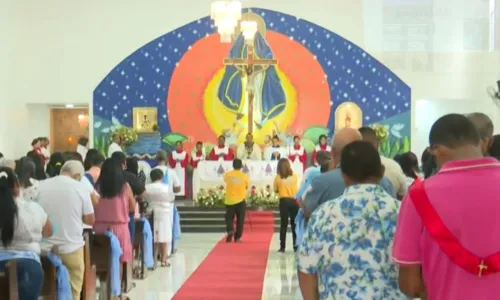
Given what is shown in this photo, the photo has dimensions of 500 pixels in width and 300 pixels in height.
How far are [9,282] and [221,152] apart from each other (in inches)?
527

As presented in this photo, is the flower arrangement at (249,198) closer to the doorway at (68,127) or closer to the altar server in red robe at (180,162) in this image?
the altar server in red robe at (180,162)

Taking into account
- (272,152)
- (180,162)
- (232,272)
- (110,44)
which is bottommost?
(232,272)

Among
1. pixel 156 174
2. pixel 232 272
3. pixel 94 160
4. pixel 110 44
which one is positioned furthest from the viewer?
pixel 110 44

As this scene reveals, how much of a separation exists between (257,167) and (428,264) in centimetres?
1504

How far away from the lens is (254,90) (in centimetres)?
2058

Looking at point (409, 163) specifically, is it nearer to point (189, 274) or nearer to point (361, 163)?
point (361, 163)

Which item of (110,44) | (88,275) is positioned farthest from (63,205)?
(110,44)

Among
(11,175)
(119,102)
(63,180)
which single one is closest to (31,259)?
(11,175)

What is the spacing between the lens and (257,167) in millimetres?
17953

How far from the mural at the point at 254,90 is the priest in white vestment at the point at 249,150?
1.39m

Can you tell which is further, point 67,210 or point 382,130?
point 382,130

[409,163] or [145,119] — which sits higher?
[145,119]

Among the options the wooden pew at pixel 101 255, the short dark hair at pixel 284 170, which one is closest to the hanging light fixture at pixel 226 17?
the short dark hair at pixel 284 170

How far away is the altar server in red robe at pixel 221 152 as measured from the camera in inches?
729
